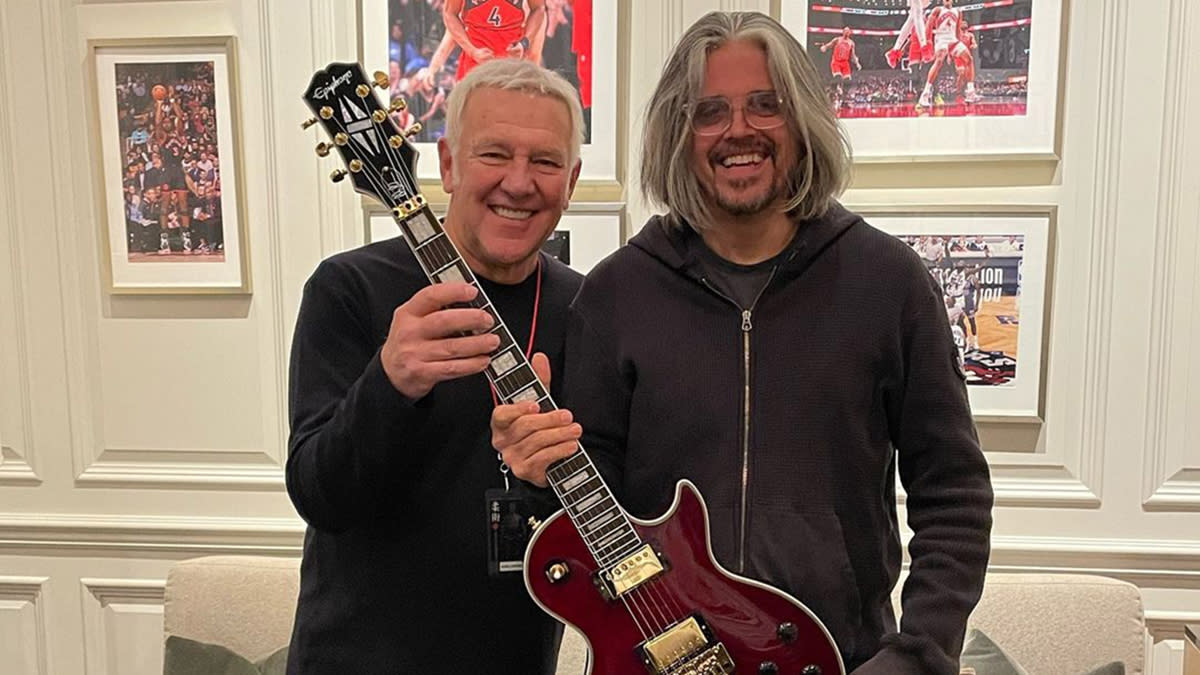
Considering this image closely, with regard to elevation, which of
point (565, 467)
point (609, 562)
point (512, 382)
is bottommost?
point (609, 562)

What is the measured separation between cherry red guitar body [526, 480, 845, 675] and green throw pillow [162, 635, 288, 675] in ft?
3.17

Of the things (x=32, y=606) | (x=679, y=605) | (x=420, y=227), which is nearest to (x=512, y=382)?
(x=420, y=227)

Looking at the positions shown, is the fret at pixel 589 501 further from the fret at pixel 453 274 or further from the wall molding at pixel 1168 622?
the wall molding at pixel 1168 622

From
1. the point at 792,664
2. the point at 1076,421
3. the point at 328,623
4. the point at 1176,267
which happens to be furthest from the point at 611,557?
the point at 1176,267

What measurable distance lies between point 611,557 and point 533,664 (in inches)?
14.2

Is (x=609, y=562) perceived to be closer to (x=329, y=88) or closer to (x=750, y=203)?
(x=750, y=203)

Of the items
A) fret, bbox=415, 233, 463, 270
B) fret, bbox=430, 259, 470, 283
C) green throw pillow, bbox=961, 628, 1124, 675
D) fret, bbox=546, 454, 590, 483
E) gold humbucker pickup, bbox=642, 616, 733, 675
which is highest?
fret, bbox=415, 233, 463, 270

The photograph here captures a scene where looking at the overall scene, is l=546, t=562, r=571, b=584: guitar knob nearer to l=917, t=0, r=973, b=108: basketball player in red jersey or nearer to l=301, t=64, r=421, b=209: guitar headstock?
l=301, t=64, r=421, b=209: guitar headstock

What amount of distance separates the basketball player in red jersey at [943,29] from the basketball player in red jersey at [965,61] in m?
0.01

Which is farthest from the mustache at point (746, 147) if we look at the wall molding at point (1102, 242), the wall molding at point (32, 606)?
the wall molding at point (32, 606)

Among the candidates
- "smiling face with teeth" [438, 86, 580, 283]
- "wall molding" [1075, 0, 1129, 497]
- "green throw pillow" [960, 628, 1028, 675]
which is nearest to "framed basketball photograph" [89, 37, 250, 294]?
"smiling face with teeth" [438, 86, 580, 283]

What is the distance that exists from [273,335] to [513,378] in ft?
4.25

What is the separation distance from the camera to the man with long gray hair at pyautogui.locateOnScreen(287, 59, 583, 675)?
1250mm

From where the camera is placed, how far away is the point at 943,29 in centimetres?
198
